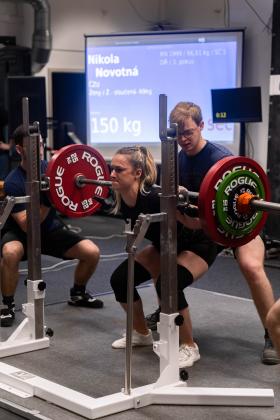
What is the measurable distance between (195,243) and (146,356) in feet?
2.17

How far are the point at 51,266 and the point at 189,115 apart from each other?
2697 mm

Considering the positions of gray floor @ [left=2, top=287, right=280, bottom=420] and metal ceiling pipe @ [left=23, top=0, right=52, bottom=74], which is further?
metal ceiling pipe @ [left=23, top=0, right=52, bottom=74]

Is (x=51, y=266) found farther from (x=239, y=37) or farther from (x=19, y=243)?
(x=239, y=37)

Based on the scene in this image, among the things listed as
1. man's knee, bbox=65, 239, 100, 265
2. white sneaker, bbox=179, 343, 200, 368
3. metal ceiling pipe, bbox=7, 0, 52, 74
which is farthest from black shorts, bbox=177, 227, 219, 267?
metal ceiling pipe, bbox=7, 0, 52, 74

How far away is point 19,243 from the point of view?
447cm

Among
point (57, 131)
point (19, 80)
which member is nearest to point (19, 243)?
point (19, 80)

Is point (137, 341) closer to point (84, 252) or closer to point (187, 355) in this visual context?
point (187, 355)

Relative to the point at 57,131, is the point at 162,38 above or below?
above

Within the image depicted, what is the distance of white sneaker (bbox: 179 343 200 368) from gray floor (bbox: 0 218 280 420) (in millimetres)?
37

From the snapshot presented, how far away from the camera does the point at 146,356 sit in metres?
3.82

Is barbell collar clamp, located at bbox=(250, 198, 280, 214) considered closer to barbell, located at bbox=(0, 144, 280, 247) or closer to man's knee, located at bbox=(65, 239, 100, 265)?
barbell, located at bbox=(0, 144, 280, 247)

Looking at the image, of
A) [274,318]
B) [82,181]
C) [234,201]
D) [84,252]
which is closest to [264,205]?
[234,201]

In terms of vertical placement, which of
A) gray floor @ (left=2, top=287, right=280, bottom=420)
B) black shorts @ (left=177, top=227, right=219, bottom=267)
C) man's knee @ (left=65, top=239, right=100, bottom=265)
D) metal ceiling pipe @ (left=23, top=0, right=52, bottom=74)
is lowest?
gray floor @ (left=2, top=287, right=280, bottom=420)

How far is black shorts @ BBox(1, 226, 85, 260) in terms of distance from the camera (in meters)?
4.52
